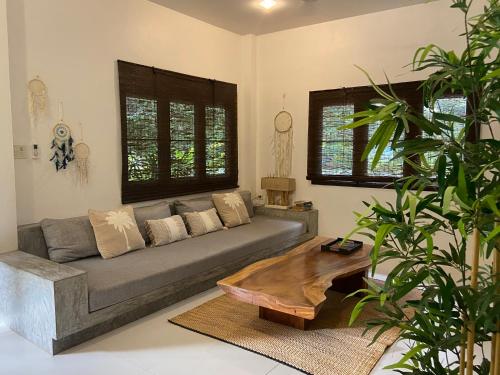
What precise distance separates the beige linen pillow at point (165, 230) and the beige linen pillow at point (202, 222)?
0.58ft

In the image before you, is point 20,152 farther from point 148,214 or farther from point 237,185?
point 237,185

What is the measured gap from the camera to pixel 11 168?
3.03 meters

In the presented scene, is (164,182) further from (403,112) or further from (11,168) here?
(403,112)

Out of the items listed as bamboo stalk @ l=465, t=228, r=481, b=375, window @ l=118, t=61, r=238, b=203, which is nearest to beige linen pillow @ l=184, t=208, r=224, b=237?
window @ l=118, t=61, r=238, b=203

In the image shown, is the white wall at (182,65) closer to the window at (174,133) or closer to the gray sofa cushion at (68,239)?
the window at (174,133)

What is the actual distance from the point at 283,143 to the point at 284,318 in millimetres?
2845

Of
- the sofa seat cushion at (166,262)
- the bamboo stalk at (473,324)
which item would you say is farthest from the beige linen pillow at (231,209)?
the bamboo stalk at (473,324)

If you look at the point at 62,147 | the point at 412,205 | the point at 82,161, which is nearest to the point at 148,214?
the point at 82,161

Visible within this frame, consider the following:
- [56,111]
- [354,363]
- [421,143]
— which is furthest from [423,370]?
[56,111]

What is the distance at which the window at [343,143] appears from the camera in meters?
4.54

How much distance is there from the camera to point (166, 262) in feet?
10.7

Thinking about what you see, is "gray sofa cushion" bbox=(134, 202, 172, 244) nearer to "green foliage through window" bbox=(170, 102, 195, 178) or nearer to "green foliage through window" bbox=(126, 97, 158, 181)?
"green foliage through window" bbox=(126, 97, 158, 181)

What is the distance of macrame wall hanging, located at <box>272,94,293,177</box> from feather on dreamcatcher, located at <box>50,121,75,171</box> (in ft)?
8.95

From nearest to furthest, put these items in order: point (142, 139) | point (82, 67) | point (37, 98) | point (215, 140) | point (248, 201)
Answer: point (37, 98) < point (82, 67) < point (142, 139) < point (215, 140) < point (248, 201)
